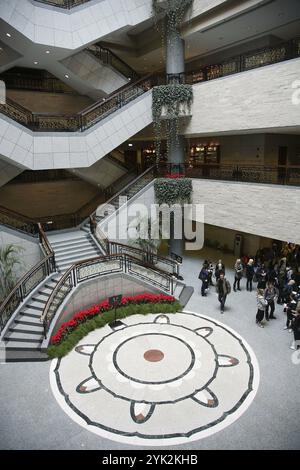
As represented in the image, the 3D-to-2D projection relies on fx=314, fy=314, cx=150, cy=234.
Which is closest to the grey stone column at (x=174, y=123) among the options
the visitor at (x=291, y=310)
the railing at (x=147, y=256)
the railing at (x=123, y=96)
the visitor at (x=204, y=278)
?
the railing at (x=123, y=96)

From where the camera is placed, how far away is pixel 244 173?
560 inches

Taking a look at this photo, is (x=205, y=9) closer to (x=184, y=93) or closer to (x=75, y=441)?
(x=184, y=93)

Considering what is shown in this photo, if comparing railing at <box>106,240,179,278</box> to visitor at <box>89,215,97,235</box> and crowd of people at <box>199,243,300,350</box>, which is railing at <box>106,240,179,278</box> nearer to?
visitor at <box>89,215,97,235</box>

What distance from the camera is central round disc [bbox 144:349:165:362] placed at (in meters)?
9.23

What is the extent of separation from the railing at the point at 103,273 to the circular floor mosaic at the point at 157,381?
1709 millimetres

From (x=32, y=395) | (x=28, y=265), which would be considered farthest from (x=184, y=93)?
(x=32, y=395)

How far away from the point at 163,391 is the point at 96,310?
4.28m

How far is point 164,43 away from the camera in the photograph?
1497 cm

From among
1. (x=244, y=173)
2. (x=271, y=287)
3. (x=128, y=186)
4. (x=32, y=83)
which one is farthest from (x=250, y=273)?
(x=32, y=83)

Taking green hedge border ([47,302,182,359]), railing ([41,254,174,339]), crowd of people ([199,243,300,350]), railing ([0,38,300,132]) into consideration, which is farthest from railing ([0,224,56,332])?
crowd of people ([199,243,300,350])

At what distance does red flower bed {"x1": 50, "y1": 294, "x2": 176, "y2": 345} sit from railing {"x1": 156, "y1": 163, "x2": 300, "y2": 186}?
639cm

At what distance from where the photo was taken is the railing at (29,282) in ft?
33.3

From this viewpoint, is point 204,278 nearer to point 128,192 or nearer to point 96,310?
point 96,310
